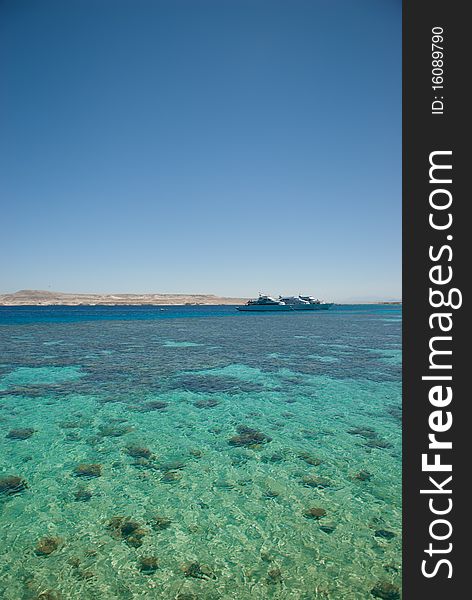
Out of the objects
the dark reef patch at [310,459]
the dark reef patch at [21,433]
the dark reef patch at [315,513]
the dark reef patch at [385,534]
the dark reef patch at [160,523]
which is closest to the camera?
the dark reef patch at [385,534]

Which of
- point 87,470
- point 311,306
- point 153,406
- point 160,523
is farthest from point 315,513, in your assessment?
point 311,306

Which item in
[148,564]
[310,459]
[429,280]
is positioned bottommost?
[310,459]

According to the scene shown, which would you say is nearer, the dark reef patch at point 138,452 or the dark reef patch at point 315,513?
the dark reef patch at point 315,513

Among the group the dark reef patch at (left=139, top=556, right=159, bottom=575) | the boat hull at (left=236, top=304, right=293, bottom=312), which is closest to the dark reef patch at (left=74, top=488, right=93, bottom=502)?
the dark reef patch at (left=139, top=556, right=159, bottom=575)

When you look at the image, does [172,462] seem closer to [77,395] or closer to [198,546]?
[198,546]

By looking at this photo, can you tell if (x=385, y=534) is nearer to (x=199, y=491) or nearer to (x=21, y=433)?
(x=199, y=491)

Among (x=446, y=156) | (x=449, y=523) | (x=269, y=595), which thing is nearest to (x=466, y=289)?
(x=446, y=156)

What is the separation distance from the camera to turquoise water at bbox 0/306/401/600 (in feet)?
18.4

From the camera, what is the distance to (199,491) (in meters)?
8.40

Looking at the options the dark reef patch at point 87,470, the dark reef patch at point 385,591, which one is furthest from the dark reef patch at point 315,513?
the dark reef patch at point 87,470

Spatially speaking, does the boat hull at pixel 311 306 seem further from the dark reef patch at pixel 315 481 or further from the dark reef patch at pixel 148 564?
the dark reef patch at pixel 148 564

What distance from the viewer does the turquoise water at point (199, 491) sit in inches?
221

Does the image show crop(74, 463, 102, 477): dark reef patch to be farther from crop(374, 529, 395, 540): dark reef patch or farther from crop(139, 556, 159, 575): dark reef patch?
crop(374, 529, 395, 540): dark reef patch

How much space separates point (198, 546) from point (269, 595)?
1762mm
